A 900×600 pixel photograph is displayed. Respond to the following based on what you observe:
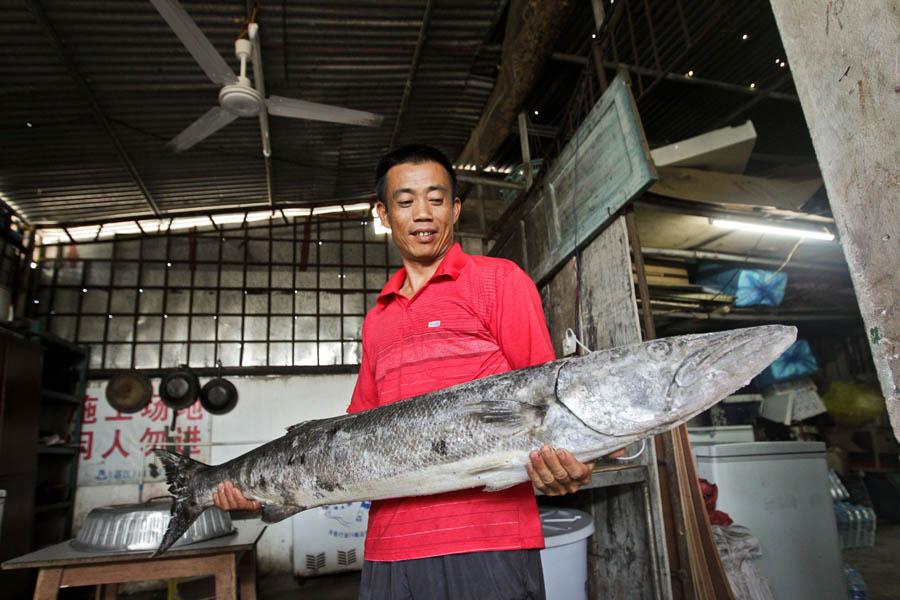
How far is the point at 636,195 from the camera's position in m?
3.17

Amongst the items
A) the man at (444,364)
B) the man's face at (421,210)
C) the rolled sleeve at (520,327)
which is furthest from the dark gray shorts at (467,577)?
the man's face at (421,210)

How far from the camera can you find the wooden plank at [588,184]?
3250mm

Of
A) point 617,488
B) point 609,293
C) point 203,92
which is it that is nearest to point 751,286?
point 609,293

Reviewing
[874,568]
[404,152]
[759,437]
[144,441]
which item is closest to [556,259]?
[404,152]

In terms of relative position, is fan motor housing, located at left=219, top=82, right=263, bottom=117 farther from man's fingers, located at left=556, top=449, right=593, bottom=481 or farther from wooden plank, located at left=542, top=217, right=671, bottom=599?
man's fingers, located at left=556, top=449, right=593, bottom=481

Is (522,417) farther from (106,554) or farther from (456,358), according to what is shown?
(106,554)

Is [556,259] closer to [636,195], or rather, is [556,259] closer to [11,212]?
[636,195]

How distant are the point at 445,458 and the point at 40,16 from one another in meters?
5.29

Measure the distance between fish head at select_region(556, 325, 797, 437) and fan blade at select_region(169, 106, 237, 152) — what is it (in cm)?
430

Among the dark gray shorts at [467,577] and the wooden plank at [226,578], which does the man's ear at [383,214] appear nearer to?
the dark gray shorts at [467,577]

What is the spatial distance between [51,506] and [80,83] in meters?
5.05

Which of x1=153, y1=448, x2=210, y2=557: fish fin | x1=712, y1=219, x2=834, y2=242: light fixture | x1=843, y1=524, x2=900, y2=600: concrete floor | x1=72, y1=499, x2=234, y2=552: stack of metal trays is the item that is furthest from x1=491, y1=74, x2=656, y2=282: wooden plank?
x1=843, y1=524, x2=900, y2=600: concrete floor

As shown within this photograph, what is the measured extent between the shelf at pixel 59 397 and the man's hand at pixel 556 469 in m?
7.12

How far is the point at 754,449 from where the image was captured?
4027mm
